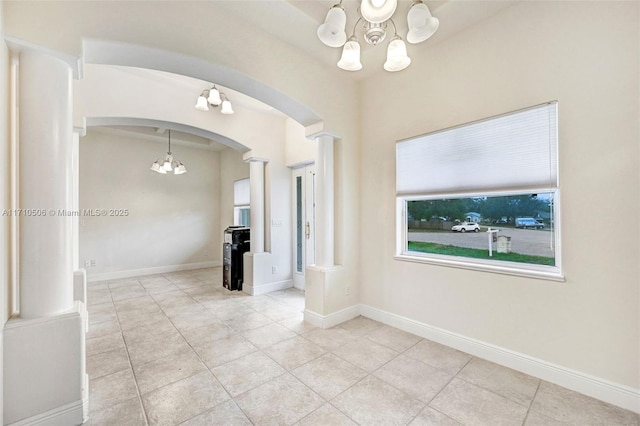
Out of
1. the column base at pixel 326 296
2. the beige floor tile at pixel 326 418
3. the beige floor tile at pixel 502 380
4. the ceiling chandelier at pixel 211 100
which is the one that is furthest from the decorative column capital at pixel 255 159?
the beige floor tile at pixel 502 380

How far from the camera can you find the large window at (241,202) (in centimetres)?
671

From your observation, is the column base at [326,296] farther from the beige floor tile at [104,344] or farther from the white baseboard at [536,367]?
the beige floor tile at [104,344]

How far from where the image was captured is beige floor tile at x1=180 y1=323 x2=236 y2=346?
281 cm

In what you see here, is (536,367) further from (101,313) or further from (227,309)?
(101,313)

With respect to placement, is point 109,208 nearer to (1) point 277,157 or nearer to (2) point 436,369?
(1) point 277,157

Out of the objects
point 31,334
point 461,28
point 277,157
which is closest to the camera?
point 31,334

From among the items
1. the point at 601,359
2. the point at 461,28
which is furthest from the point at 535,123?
the point at 601,359

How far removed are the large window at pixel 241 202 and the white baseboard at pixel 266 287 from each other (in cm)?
233

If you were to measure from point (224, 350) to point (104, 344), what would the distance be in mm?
1317

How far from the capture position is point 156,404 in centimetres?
187

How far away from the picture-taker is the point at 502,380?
211 cm

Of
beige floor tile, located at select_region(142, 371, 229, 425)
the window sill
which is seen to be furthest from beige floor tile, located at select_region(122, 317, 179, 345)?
the window sill

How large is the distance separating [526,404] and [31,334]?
10.5 ft

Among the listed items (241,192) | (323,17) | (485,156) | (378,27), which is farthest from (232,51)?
(241,192)
